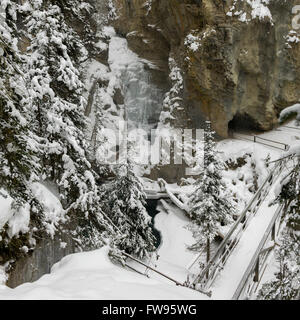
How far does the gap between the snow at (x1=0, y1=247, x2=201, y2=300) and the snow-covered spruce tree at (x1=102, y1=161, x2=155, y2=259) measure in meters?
7.62

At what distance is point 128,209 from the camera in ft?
48.2

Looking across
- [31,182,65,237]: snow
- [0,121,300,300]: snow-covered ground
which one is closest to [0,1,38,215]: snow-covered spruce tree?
[0,121,300,300]: snow-covered ground

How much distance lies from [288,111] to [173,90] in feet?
80.6

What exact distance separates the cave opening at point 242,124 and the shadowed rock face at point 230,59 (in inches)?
13.8

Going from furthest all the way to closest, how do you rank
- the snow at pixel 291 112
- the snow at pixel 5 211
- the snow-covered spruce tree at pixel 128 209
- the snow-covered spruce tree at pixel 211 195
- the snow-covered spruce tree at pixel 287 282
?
the snow-covered spruce tree at pixel 211 195 → the snow-covered spruce tree at pixel 128 209 → the snow at pixel 5 211 → the snow-covered spruce tree at pixel 287 282 → the snow at pixel 291 112

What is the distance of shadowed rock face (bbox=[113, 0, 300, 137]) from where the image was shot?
23.0m

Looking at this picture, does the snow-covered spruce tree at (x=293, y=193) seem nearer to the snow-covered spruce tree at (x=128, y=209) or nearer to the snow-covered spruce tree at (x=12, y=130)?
the snow-covered spruce tree at (x=12, y=130)

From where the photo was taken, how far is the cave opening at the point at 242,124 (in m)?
27.3

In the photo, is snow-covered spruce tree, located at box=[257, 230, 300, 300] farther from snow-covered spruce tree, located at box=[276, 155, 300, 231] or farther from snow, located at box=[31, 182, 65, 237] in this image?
snow, located at box=[31, 182, 65, 237]

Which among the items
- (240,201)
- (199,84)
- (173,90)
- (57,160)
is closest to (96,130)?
(173,90)

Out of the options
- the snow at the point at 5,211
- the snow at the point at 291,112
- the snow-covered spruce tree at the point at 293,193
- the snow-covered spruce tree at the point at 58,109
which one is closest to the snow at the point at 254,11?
the snow-covered spruce tree at the point at 58,109

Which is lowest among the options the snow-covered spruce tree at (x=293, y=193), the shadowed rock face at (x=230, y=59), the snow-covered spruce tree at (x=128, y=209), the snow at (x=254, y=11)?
the snow-covered spruce tree at (x=128, y=209)

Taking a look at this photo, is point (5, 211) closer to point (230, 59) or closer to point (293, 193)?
point (293, 193)

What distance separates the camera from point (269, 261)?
259 inches
